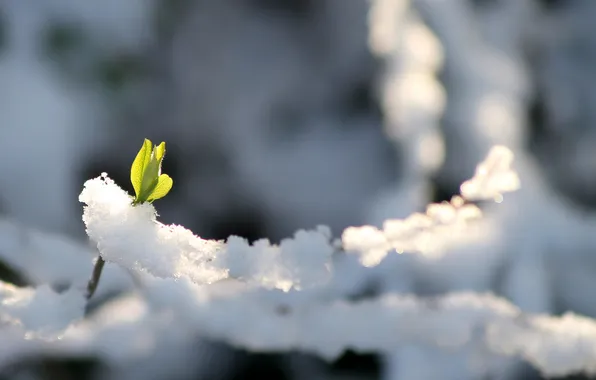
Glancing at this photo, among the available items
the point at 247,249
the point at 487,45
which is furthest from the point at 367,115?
the point at 247,249

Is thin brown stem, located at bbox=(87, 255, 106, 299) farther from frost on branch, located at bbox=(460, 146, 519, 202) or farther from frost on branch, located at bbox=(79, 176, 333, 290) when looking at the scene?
frost on branch, located at bbox=(460, 146, 519, 202)

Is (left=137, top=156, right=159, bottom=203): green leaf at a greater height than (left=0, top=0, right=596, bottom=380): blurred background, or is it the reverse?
(left=0, top=0, right=596, bottom=380): blurred background

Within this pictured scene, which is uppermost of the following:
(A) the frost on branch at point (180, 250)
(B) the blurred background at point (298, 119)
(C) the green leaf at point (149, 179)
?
(B) the blurred background at point (298, 119)

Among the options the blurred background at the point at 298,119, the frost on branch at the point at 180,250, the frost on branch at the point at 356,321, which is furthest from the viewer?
the blurred background at the point at 298,119

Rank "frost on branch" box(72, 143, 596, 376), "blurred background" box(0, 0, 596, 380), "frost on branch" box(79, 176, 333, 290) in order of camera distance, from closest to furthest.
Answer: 1. "frost on branch" box(79, 176, 333, 290)
2. "frost on branch" box(72, 143, 596, 376)
3. "blurred background" box(0, 0, 596, 380)

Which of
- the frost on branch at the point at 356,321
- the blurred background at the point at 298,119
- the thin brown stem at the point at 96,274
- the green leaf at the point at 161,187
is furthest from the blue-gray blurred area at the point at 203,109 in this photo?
the green leaf at the point at 161,187

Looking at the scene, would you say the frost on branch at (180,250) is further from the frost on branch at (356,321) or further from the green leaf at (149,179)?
the frost on branch at (356,321)

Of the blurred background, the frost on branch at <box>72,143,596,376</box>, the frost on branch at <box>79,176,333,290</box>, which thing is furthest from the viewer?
the blurred background

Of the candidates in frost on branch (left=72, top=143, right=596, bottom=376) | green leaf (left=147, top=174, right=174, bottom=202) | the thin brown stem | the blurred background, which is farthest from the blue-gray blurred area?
green leaf (left=147, top=174, right=174, bottom=202)

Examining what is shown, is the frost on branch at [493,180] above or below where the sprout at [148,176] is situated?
above

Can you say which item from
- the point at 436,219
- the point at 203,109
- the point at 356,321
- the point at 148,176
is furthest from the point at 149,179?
the point at 203,109
